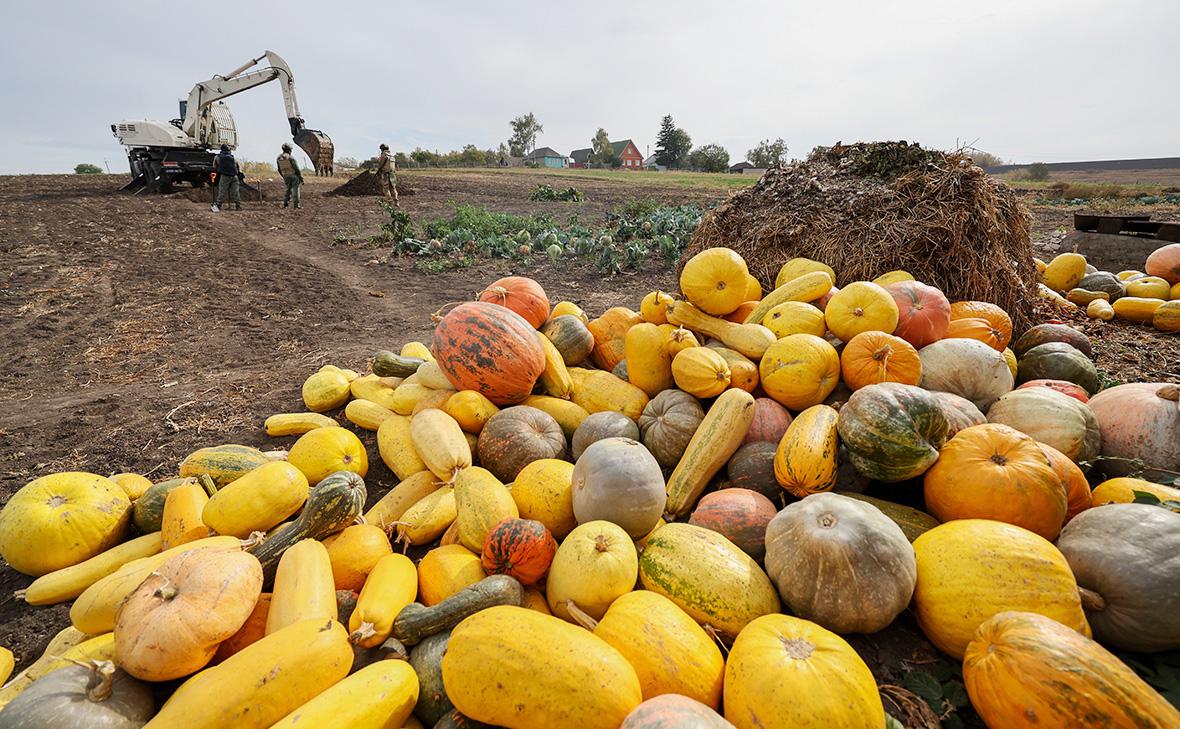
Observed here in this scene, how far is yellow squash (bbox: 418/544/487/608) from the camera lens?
2084mm

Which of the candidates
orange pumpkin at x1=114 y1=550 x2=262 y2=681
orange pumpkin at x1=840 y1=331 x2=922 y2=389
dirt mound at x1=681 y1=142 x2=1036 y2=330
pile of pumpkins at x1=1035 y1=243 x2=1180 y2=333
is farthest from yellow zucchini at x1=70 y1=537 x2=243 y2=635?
pile of pumpkins at x1=1035 y1=243 x2=1180 y2=333

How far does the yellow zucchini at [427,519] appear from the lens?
8.23 feet

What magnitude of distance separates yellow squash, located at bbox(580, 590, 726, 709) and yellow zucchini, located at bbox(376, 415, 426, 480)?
1.70m

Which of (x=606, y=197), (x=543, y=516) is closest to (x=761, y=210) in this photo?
(x=543, y=516)

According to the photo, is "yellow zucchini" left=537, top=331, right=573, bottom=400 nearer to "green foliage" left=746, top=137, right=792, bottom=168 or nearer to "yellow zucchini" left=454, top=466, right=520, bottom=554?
"yellow zucchini" left=454, top=466, right=520, bottom=554

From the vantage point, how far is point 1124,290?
6.13m

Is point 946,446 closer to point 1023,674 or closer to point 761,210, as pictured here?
point 1023,674

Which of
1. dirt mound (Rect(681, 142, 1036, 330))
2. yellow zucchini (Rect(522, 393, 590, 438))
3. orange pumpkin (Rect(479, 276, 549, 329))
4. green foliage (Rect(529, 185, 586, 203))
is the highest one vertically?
green foliage (Rect(529, 185, 586, 203))

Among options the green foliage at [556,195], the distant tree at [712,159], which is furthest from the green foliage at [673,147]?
the green foliage at [556,195]

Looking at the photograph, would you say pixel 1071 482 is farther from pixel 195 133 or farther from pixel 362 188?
pixel 195 133

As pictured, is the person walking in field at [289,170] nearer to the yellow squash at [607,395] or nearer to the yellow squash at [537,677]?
the yellow squash at [607,395]

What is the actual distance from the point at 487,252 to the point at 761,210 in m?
7.98

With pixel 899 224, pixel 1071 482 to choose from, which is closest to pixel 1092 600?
pixel 1071 482

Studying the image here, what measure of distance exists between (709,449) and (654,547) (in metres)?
0.71
